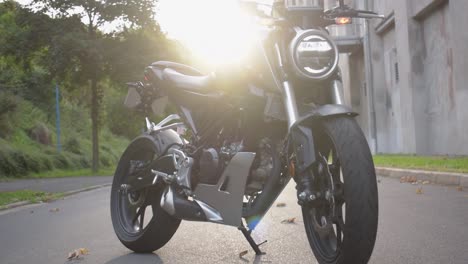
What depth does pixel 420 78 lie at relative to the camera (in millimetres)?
20031

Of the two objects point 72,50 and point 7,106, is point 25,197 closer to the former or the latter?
point 7,106

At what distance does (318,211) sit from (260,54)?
0.95 metres

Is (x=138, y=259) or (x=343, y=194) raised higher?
(x=343, y=194)

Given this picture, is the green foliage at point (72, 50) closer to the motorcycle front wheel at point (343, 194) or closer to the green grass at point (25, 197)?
the green grass at point (25, 197)

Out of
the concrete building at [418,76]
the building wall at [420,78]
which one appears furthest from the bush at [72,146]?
the building wall at [420,78]

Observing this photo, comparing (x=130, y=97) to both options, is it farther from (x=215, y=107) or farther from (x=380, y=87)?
(x=380, y=87)

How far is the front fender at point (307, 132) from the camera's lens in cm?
347

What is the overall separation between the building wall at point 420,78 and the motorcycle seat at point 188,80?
1219 centimetres

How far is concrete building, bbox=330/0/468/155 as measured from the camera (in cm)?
1633

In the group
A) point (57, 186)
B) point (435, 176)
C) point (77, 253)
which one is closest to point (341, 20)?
point (77, 253)

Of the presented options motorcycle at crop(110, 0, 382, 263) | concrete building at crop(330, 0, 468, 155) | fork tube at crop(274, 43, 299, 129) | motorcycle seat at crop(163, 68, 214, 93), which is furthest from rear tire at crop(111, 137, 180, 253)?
concrete building at crop(330, 0, 468, 155)

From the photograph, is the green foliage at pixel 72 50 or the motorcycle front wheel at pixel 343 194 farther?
the green foliage at pixel 72 50

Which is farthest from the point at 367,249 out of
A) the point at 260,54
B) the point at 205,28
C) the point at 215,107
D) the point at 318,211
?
the point at 205,28

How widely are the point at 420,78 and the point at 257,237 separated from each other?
15.4 meters
